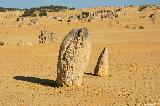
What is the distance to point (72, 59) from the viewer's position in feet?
55.7

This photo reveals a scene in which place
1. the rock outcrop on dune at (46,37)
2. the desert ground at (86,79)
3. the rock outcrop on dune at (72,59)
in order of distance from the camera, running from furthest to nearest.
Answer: the rock outcrop on dune at (46,37), the rock outcrop on dune at (72,59), the desert ground at (86,79)

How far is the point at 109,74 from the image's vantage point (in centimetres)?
2111

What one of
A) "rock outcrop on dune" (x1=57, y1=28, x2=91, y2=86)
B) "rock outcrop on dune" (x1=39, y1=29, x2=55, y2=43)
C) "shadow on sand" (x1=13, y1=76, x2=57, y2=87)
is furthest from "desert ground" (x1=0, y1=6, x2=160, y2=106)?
"rock outcrop on dune" (x1=39, y1=29, x2=55, y2=43)

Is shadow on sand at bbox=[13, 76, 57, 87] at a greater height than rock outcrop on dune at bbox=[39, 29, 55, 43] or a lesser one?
lesser

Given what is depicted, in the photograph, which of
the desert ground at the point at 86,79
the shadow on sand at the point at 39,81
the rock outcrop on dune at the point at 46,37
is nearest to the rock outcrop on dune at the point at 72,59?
the desert ground at the point at 86,79

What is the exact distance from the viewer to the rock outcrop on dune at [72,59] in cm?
1698

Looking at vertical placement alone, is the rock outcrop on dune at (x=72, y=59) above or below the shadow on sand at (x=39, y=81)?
above

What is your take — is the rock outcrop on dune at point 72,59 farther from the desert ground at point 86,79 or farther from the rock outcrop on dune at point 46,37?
the rock outcrop on dune at point 46,37

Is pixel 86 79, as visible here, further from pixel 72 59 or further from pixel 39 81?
pixel 72 59

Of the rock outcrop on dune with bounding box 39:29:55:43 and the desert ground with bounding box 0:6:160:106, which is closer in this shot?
the desert ground with bounding box 0:6:160:106

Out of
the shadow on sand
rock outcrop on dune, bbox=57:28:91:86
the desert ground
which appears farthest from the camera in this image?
the shadow on sand

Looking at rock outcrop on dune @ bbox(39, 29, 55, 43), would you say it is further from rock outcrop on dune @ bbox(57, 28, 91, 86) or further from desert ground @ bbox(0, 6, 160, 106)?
rock outcrop on dune @ bbox(57, 28, 91, 86)

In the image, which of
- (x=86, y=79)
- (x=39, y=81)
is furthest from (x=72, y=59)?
(x=86, y=79)

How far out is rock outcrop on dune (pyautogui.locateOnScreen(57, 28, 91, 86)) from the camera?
17.0m
